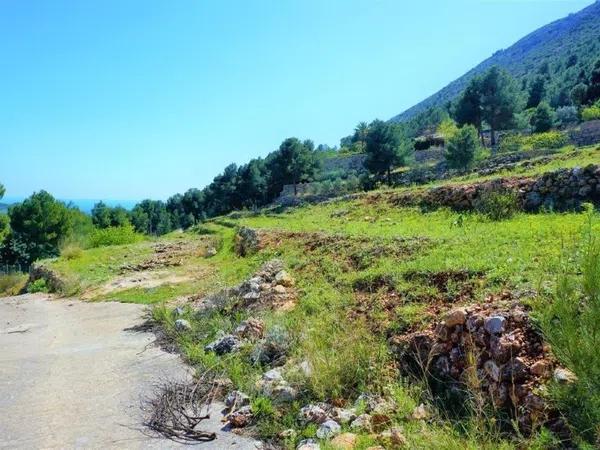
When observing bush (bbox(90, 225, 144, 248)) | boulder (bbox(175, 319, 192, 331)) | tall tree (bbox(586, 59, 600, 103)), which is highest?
tall tree (bbox(586, 59, 600, 103))

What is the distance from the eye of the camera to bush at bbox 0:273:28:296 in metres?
19.9

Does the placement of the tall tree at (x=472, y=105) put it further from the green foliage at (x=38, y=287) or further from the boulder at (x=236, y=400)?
the boulder at (x=236, y=400)

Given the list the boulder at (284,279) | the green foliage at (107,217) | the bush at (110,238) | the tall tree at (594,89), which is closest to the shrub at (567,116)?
the tall tree at (594,89)

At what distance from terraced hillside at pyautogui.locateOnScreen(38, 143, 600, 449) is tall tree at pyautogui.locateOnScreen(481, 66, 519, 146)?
27744 millimetres

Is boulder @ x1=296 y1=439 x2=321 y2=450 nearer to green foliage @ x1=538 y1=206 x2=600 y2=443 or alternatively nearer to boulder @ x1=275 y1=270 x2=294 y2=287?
green foliage @ x1=538 y1=206 x2=600 y2=443

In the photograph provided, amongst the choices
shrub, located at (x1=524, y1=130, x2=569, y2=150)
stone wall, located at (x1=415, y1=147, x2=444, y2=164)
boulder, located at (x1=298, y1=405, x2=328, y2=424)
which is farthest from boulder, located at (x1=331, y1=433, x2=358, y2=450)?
stone wall, located at (x1=415, y1=147, x2=444, y2=164)

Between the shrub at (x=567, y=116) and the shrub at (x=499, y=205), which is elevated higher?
the shrub at (x=567, y=116)

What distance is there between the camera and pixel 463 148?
84.6ft

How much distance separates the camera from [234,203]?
52.3 meters

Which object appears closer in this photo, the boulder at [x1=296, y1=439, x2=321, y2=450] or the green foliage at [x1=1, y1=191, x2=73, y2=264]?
the boulder at [x1=296, y1=439, x2=321, y2=450]

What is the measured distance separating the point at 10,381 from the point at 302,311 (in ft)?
14.9

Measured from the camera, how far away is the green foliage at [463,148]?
84.4ft

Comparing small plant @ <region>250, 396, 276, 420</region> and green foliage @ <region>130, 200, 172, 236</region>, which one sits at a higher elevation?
green foliage @ <region>130, 200, 172, 236</region>

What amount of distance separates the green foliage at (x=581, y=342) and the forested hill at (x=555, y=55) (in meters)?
52.4
